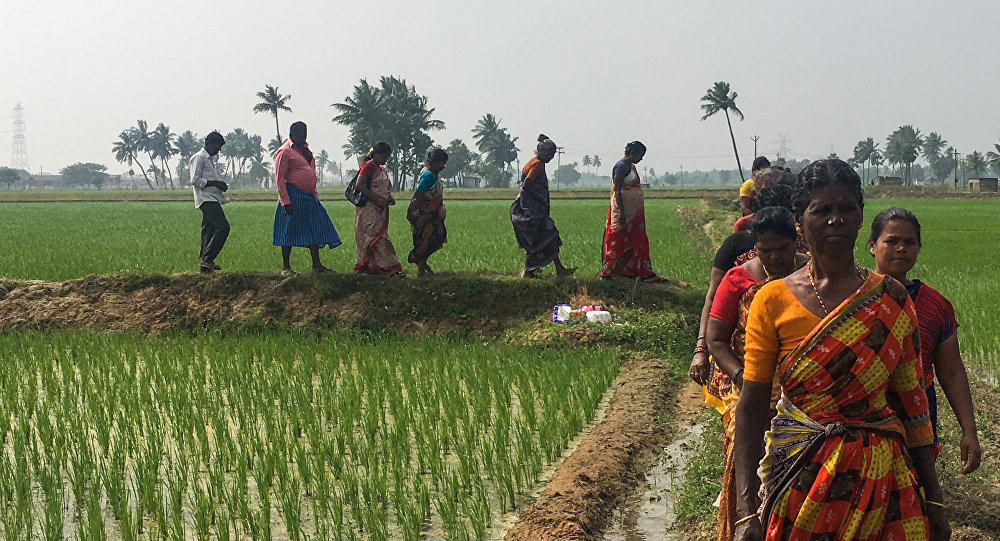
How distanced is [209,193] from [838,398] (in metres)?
8.03

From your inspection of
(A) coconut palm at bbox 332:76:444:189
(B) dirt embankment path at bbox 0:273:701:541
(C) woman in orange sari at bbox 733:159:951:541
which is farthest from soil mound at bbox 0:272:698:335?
(A) coconut palm at bbox 332:76:444:189

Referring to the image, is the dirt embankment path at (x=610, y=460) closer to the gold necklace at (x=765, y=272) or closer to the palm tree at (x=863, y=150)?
the gold necklace at (x=765, y=272)

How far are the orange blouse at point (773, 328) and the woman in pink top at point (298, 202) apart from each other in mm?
6914

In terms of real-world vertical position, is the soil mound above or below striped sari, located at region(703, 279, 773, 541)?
below

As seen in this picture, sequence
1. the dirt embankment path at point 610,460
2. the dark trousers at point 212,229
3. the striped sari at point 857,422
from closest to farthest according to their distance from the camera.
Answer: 1. the striped sari at point 857,422
2. the dirt embankment path at point 610,460
3. the dark trousers at point 212,229

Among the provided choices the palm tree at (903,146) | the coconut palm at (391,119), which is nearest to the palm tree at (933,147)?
the palm tree at (903,146)

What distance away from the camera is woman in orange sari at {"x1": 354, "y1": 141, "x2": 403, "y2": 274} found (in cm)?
858

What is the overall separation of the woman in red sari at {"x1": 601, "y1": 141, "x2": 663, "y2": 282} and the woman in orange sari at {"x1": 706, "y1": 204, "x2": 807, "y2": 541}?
5225 mm

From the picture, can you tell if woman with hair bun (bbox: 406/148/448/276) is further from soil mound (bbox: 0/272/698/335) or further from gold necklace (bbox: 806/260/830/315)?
gold necklace (bbox: 806/260/830/315)

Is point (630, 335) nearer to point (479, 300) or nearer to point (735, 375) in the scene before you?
point (479, 300)

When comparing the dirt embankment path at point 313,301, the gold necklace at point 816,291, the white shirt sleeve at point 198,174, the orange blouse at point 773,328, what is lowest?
the dirt embankment path at point 313,301

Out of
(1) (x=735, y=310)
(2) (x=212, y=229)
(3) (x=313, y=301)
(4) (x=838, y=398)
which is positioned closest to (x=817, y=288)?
(4) (x=838, y=398)

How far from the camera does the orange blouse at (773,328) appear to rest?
204 centimetres

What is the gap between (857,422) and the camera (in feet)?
6.54
